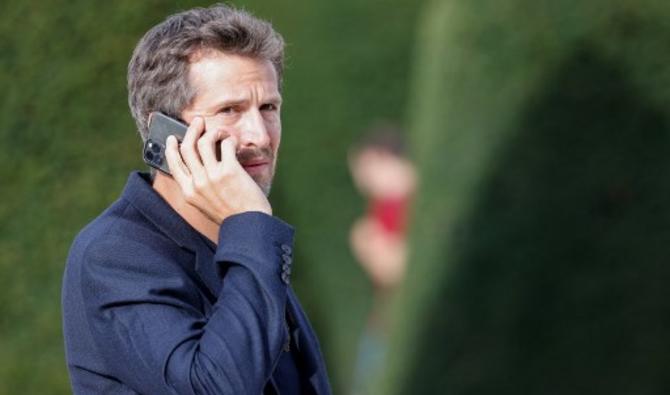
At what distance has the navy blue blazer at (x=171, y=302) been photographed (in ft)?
6.14

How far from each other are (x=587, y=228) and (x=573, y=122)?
38 cm

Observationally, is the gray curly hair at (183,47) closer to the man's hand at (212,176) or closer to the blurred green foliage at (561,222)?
the man's hand at (212,176)

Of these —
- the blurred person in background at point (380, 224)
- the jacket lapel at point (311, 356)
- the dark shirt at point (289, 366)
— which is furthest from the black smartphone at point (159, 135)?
the blurred person in background at point (380, 224)

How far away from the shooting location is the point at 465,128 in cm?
573

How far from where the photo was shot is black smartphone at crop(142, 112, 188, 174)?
2049 mm

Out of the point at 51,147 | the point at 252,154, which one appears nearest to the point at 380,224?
the point at 51,147

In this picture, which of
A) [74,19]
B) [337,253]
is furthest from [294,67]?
[74,19]

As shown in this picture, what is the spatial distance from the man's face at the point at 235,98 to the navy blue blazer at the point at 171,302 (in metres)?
0.11

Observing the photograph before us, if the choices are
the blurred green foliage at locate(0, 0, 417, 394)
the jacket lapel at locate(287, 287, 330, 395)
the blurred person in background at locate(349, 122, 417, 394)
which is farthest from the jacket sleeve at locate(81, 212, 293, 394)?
the blurred person in background at locate(349, 122, 417, 394)

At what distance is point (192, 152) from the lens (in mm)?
2016

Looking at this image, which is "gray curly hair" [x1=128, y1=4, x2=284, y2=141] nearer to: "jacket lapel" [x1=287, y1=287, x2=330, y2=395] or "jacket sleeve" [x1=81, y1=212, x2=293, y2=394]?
"jacket sleeve" [x1=81, y1=212, x2=293, y2=394]

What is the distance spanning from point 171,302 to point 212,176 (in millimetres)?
169

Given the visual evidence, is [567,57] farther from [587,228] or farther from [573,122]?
[587,228]

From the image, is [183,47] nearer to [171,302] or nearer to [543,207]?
[171,302]
